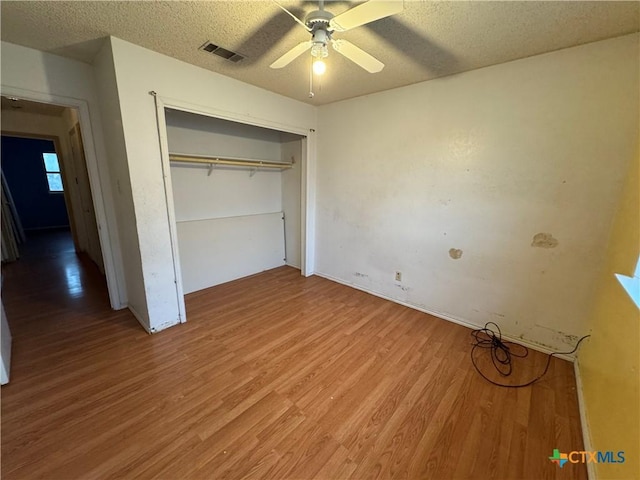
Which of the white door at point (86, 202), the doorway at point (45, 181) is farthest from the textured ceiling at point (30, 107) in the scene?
the white door at point (86, 202)

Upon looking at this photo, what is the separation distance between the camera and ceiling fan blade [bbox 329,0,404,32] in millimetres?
1145

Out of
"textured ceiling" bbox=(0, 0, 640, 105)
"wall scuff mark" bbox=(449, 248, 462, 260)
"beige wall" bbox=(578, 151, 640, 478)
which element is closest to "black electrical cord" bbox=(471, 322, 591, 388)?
"beige wall" bbox=(578, 151, 640, 478)

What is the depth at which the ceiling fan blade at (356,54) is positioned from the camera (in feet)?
4.84

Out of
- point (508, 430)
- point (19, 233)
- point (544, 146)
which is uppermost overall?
point (544, 146)

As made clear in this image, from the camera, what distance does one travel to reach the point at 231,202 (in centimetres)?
359

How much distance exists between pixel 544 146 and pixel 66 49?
390cm

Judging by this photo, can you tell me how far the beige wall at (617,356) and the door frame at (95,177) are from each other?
A: 154 inches

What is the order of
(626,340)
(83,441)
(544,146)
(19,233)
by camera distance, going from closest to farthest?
(626,340) < (83,441) < (544,146) < (19,233)

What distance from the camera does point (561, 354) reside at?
84.7 inches

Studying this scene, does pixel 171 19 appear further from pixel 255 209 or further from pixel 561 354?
pixel 561 354

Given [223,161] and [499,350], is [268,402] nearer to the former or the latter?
[499,350]

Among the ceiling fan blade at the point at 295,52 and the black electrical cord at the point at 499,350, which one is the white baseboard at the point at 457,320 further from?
the ceiling fan blade at the point at 295,52

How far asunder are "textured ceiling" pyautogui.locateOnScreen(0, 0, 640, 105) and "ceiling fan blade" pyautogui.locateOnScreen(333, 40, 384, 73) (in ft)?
0.76

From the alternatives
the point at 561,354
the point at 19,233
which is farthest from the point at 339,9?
the point at 19,233
